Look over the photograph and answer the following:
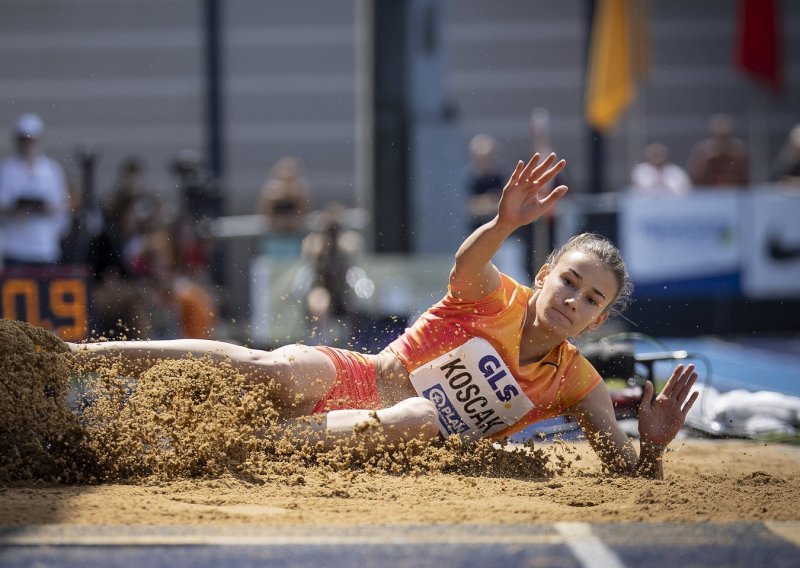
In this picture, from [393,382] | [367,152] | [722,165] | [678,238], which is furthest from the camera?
[722,165]

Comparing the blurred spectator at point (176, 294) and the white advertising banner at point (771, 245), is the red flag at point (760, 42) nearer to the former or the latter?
the white advertising banner at point (771, 245)

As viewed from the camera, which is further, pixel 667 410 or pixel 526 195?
pixel 667 410

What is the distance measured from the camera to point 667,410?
5.19 m

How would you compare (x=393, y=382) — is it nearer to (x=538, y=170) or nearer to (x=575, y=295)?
(x=575, y=295)

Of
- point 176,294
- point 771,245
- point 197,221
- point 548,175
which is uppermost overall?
point 548,175

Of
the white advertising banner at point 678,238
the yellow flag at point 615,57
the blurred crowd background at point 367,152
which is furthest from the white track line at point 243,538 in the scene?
the yellow flag at point 615,57

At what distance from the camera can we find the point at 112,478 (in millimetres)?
4770

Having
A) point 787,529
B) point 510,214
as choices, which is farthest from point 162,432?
point 787,529

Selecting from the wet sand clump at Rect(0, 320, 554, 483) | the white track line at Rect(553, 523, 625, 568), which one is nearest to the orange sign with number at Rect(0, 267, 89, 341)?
the wet sand clump at Rect(0, 320, 554, 483)

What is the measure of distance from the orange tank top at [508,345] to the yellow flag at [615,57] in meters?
11.8

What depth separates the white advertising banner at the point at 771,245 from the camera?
44.6ft

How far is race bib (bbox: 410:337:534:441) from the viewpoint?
5141mm

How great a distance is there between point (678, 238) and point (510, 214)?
9.14 m

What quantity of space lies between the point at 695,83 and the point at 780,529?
20.8 metres
